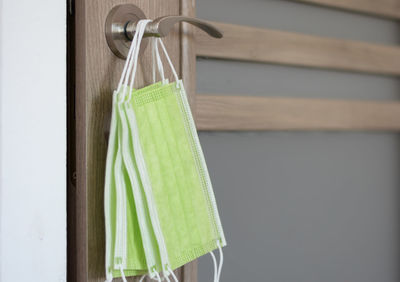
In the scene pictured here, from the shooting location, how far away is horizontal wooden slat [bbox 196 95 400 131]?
0.79 metres

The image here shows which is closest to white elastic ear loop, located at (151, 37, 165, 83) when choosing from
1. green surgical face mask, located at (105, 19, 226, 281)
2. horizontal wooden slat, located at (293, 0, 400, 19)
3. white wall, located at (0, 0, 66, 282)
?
green surgical face mask, located at (105, 19, 226, 281)

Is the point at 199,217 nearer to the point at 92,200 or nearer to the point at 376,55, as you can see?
the point at 92,200

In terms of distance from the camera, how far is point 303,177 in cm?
96

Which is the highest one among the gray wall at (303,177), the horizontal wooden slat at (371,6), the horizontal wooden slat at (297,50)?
the horizontal wooden slat at (371,6)

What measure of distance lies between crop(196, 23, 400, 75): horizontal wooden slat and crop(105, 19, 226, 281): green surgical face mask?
24 cm

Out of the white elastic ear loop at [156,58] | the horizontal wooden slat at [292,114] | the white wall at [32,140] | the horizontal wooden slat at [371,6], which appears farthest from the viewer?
the horizontal wooden slat at [371,6]

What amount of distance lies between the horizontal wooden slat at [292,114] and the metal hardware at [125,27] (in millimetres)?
219

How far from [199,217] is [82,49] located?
26 cm

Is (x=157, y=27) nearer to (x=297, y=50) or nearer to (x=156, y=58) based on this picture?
(x=156, y=58)

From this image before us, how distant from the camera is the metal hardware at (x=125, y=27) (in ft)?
1.84

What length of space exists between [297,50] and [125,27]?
47 cm

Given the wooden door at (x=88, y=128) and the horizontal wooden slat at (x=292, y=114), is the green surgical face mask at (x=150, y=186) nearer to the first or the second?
the wooden door at (x=88, y=128)

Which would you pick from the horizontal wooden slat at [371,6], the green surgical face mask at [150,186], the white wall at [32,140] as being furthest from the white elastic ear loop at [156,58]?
the horizontal wooden slat at [371,6]

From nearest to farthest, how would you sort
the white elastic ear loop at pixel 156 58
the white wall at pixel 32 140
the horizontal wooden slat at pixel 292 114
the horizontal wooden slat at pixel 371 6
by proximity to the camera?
the white wall at pixel 32 140 → the white elastic ear loop at pixel 156 58 → the horizontal wooden slat at pixel 292 114 → the horizontal wooden slat at pixel 371 6
